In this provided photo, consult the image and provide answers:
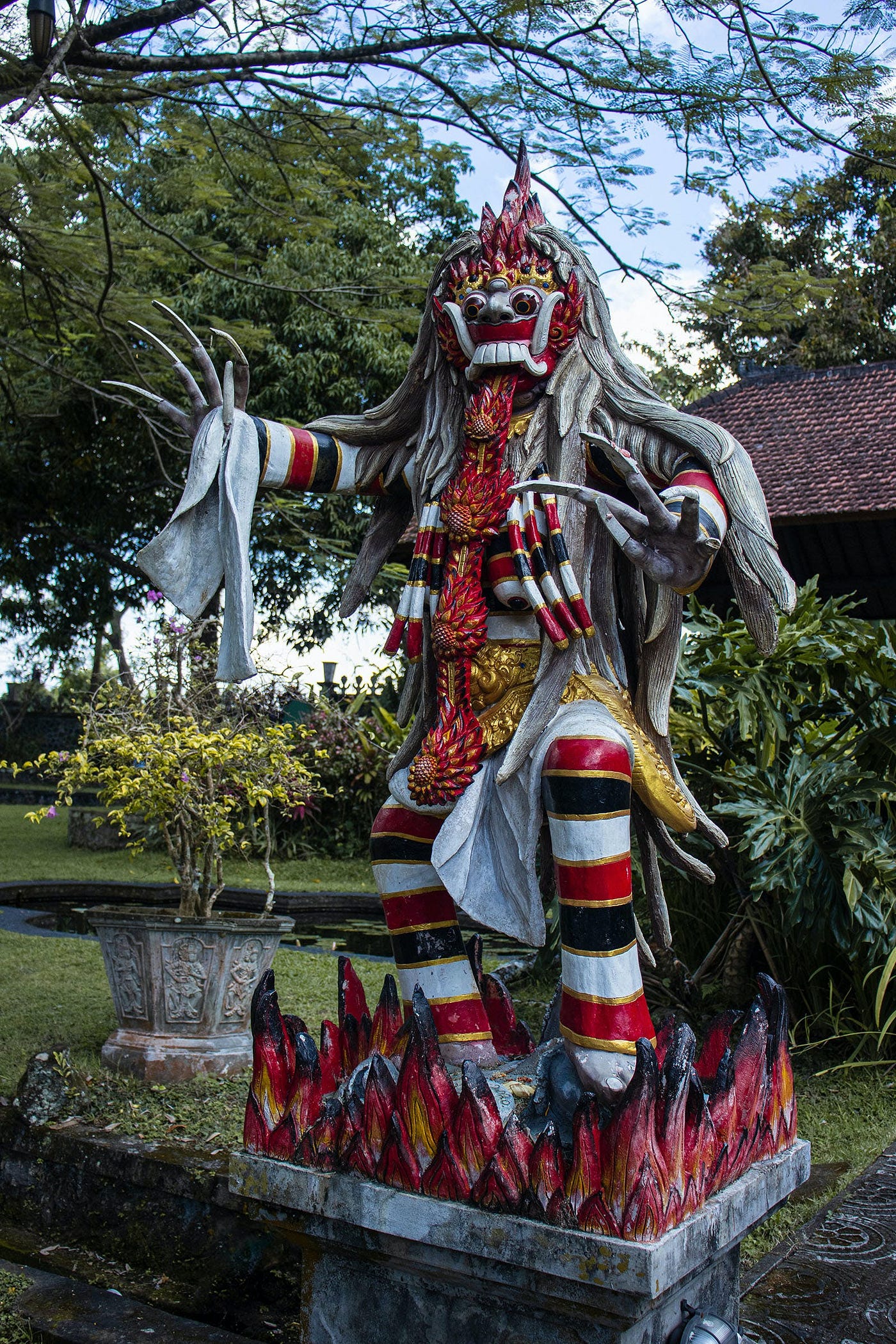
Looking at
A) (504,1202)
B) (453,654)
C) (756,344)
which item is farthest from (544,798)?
(756,344)

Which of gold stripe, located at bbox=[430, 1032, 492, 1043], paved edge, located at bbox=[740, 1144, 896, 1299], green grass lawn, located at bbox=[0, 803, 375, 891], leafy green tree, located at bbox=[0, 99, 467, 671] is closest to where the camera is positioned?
gold stripe, located at bbox=[430, 1032, 492, 1043]

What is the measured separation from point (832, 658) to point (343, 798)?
7547mm

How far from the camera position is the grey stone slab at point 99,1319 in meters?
2.52

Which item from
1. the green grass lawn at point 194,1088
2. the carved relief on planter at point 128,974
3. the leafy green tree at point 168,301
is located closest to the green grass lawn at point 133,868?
the leafy green tree at point 168,301

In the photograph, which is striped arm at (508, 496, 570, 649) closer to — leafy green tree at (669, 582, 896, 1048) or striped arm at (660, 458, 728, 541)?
striped arm at (660, 458, 728, 541)

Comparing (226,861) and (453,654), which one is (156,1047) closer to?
(453,654)

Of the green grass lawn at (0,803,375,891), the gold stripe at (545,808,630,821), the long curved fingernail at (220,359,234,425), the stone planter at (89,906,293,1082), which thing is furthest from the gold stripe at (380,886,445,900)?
the green grass lawn at (0,803,375,891)

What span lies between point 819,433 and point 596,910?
8124 mm

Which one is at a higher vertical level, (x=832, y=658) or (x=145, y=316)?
(x=145, y=316)

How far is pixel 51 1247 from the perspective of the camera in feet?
11.0

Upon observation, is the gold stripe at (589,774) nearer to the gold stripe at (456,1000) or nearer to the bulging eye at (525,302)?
the gold stripe at (456,1000)

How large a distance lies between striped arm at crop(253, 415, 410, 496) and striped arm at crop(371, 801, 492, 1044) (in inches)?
29.9

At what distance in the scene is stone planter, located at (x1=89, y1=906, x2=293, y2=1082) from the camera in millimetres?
4293

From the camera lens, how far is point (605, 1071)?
207cm
